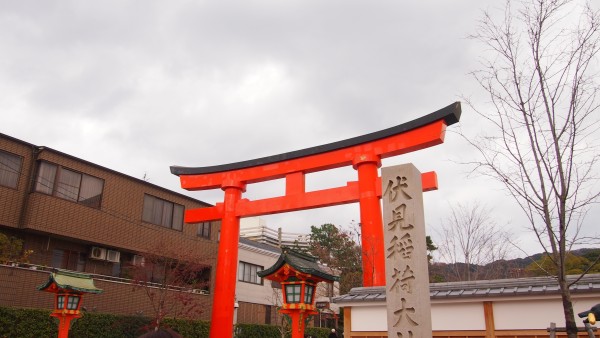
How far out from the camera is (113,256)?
21969 millimetres

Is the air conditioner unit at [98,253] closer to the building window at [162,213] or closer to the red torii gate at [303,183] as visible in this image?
the building window at [162,213]

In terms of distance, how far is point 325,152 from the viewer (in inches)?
633

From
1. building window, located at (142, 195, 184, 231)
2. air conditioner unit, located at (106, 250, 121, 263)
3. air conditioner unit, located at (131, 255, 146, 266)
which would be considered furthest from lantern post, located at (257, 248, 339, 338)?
building window, located at (142, 195, 184, 231)

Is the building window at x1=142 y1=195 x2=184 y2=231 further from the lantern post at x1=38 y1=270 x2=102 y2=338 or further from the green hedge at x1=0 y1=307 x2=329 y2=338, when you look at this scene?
the lantern post at x1=38 y1=270 x2=102 y2=338

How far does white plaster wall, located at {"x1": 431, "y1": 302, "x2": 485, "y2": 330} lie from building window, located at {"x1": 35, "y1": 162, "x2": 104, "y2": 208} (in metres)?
16.5

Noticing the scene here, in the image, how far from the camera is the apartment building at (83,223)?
18.2 m

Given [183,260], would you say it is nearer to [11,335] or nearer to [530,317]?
[11,335]

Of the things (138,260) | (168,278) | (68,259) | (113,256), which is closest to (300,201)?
(168,278)

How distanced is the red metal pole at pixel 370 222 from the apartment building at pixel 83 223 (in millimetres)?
12112

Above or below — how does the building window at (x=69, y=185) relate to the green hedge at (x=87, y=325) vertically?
above

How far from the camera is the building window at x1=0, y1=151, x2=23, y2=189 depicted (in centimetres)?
1834

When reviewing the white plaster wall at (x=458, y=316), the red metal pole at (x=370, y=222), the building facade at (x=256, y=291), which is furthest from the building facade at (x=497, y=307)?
the building facade at (x=256, y=291)

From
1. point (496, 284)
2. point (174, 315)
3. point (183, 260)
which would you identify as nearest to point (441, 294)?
point (496, 284)

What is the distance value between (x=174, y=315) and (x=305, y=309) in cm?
1485
